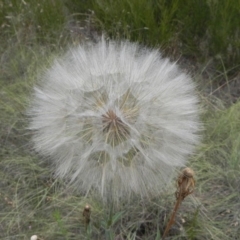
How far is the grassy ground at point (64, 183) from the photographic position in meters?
2.43

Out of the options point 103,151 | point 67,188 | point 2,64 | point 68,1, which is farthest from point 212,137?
point 68,1

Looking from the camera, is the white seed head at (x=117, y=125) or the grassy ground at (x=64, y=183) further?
the grassy ground at (x=64, y=183)

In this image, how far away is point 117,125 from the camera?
1.98 m

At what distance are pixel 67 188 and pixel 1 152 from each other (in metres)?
0.41

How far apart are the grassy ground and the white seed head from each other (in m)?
0.20

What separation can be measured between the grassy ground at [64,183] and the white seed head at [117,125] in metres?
0.20

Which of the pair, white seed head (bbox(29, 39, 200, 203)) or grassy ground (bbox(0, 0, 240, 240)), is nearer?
white seed head (bbox(29, 39, 200, 203))

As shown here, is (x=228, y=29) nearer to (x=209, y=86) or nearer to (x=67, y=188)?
(x=209, y=86)

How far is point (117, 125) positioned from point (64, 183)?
674 millimetres

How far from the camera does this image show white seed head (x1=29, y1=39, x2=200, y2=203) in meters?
2.00

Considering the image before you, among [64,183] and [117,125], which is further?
[64,183]

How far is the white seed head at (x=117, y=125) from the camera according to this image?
2000 mm

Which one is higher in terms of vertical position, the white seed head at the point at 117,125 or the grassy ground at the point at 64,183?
the white seed head at the point at 117,125

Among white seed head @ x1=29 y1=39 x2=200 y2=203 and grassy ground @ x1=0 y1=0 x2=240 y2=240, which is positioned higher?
white seed head @ x1=29 y1=39 x2=200 y2=203
